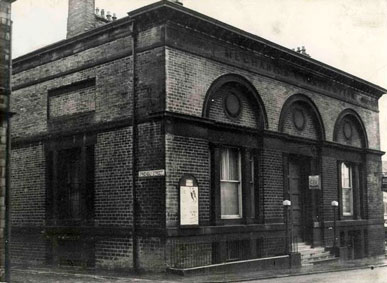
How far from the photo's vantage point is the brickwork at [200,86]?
15.4m

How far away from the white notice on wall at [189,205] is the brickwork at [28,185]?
5.51 metres

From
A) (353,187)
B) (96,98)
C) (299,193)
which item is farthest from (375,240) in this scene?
(96,98)

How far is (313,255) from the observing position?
19656 millimetres

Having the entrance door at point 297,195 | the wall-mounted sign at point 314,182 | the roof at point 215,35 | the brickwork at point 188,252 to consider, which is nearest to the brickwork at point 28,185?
the roof at point 215,35

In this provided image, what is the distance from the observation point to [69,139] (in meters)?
17.8

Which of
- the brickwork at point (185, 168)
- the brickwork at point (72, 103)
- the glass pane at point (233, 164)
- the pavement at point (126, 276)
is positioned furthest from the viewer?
the glass pane at point (233, 164)

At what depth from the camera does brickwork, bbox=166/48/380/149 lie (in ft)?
50.4

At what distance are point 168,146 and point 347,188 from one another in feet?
35.4

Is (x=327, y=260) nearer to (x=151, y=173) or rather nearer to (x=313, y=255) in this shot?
(x=313, y=255)

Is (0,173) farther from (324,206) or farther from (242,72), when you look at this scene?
(324,206)

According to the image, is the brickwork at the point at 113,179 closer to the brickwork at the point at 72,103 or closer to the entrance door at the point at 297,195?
the brickwork at the point at 72,103

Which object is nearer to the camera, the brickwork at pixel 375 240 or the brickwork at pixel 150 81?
the brickwork at pixel 150 81

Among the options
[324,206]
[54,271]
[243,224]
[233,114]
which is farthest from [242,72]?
[54,271]

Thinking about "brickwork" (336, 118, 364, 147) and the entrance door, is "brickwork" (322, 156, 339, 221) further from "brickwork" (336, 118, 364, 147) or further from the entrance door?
"brickwork" (336, 118, 364, 147)
